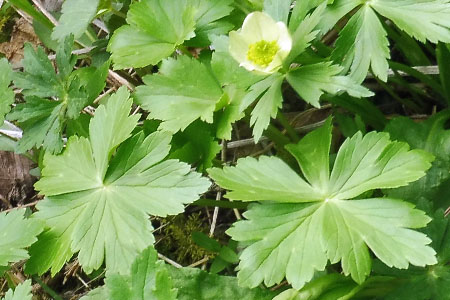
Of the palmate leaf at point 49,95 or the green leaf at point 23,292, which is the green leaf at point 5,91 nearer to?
the palmate leaf at point 49,95

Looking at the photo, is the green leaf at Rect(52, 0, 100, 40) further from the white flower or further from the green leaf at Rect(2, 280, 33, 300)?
the green leaf at Rect(2, 280, 33, 300)

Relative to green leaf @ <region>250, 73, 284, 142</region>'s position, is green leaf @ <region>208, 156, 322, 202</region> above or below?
below

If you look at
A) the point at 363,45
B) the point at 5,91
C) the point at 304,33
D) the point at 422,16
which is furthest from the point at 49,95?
the point at 422,16

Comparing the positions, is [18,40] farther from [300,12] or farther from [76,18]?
[300,12]

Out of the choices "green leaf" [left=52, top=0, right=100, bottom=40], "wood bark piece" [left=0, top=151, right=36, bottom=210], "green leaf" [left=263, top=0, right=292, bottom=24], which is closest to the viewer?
"green leaf" [left=263, top=0, right=292, bottom=24]

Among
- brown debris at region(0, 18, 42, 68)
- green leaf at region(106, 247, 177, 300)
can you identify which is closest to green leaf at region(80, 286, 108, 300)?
green leaf at region(106, 247, 177, 300)

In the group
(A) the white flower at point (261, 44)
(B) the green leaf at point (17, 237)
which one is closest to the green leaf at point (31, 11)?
(B) the green leaf at point (17, 237)
